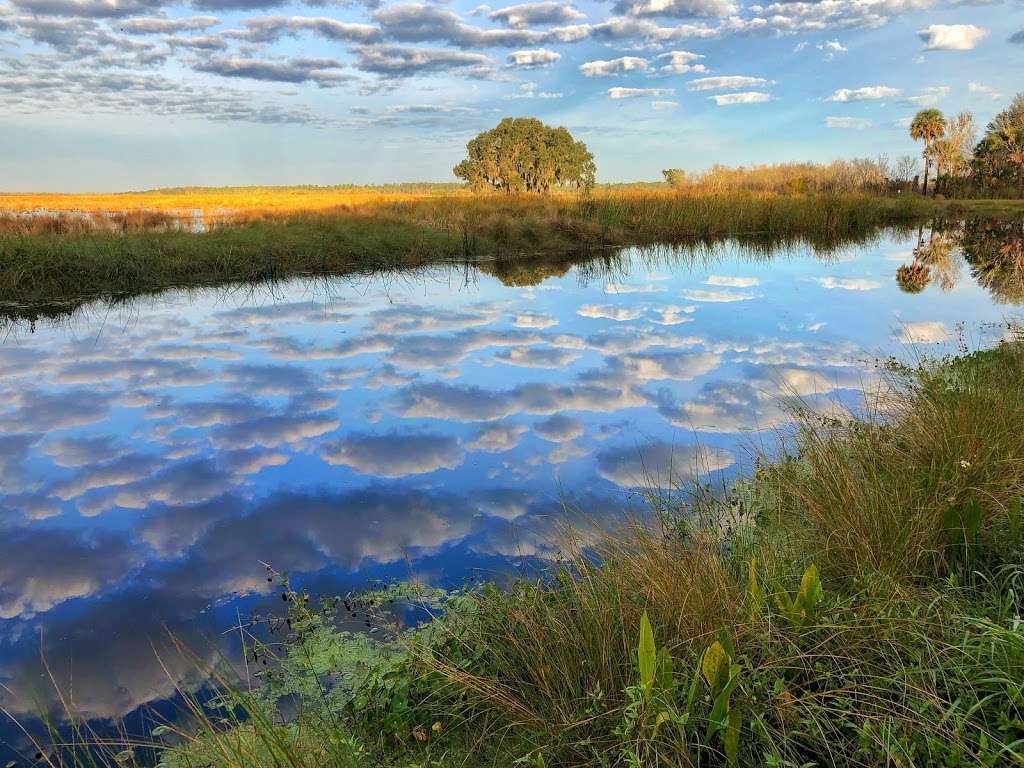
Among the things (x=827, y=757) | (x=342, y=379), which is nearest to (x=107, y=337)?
(x=342, y=379)

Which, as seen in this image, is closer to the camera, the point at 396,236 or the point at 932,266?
the point at 932,266

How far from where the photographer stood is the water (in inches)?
148

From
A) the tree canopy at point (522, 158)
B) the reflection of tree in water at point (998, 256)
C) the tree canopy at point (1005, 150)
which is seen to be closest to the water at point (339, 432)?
the reflection of tree in water at point (998, 256)

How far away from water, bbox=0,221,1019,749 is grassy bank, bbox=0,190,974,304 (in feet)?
4.79

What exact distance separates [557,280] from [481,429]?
28.6 ft

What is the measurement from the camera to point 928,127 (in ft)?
150

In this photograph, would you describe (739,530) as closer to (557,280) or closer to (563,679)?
(563,679)

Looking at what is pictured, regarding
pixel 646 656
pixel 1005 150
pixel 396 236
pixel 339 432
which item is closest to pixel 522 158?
pixel 1005 150

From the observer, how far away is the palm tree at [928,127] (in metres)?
45.7

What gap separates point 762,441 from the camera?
537cm

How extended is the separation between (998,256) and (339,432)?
17163mm

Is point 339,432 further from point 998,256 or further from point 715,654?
point 998,256

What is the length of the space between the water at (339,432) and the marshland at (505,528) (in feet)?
0.12

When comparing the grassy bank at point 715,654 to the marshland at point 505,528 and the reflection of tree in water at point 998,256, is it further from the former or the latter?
the reflection of tree in water at point 998,256
